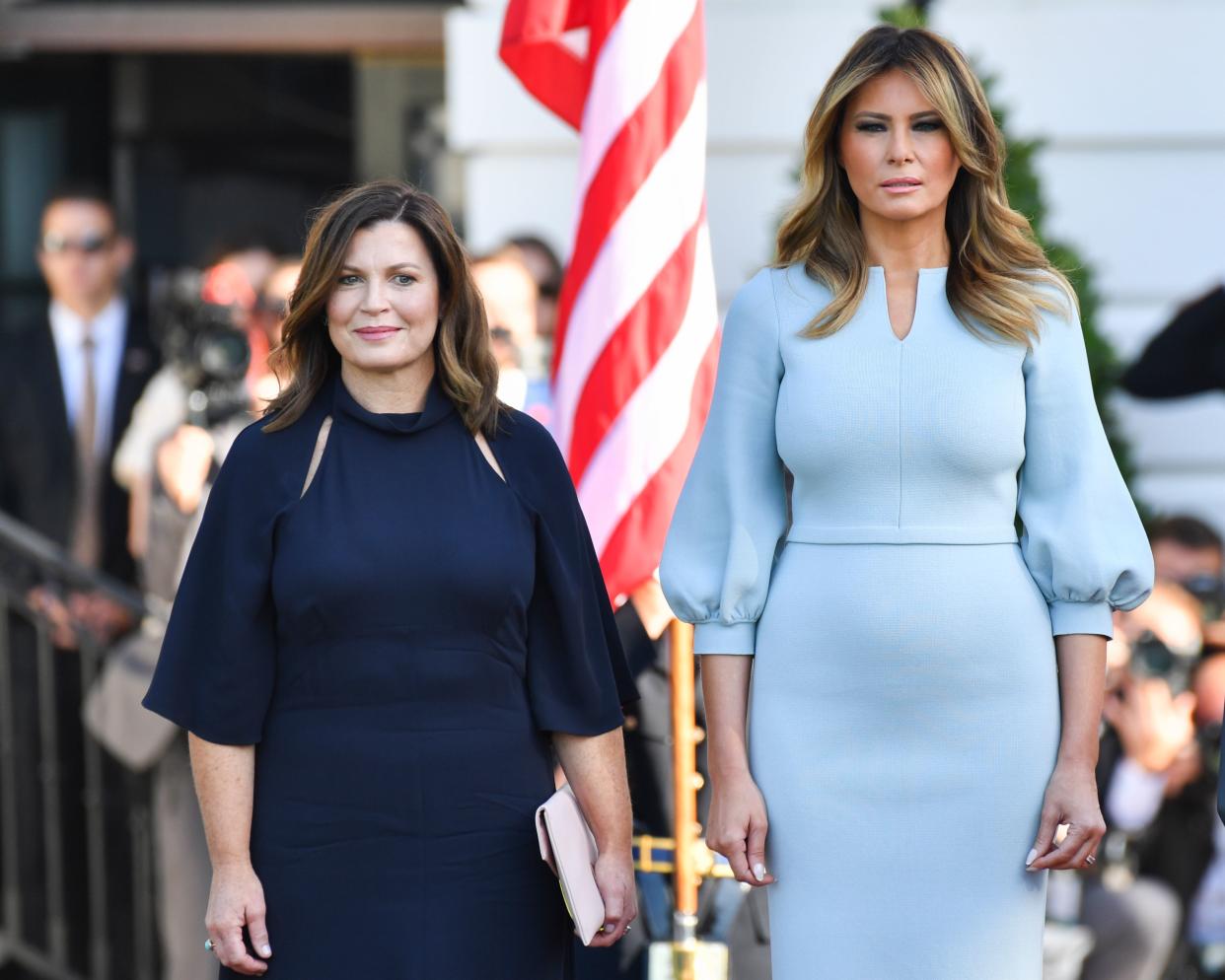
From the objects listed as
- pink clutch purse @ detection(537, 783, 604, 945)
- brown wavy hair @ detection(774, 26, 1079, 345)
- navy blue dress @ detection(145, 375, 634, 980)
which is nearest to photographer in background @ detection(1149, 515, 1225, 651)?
brown wavy hair @ detection(774, 26, 1079, 345)

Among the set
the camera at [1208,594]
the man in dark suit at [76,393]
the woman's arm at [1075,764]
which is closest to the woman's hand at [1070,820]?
the woman's arm at [1075,764]

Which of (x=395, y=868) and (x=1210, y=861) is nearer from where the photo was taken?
(x=395, y=868)

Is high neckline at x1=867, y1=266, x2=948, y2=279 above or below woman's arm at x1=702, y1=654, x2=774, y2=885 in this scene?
above

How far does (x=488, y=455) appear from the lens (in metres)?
3.37

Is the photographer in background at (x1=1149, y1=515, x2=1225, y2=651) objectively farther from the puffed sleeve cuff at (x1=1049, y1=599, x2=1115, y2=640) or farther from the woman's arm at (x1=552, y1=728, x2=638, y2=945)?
the woman's arm at (x1=552, y1=728, x2=638, y2=945)

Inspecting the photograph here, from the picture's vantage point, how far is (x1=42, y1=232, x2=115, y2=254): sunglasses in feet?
23.4

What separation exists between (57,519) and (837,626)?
440 cm

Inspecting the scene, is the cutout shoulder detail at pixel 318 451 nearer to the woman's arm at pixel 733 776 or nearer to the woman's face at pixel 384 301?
the woman's face at pixel 384 301

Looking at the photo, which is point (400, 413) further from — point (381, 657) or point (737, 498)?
point (737, 498)

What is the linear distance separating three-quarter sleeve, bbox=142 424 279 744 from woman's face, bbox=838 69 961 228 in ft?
3.54

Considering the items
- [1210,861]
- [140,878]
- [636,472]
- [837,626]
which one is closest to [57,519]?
[140,878]

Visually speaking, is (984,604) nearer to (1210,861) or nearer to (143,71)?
(1210,861)

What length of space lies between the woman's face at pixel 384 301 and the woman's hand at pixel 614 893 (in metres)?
0.90

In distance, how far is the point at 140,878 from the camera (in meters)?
6.80
